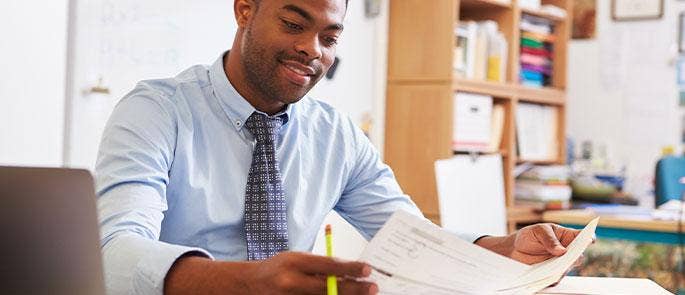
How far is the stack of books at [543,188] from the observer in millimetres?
4449

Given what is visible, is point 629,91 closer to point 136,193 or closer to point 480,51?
point 480,51

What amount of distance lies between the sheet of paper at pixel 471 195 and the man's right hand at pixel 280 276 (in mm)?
2087

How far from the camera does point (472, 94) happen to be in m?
4.17

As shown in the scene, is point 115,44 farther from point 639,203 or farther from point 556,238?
point 639,203

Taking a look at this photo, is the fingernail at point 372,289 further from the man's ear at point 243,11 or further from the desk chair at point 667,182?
the desk chair at point 667,182

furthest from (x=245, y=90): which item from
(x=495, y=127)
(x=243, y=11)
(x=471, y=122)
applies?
(x=495, y=127)

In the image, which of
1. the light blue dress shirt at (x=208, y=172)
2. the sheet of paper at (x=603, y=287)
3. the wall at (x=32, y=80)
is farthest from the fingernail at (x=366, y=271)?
the wall at (x=32, y=80)

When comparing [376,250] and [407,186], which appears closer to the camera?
[376,250]

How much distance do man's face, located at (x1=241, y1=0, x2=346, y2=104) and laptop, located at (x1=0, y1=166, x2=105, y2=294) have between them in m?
0.87

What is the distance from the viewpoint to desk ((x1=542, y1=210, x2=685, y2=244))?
3260mm

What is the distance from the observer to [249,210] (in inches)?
61.8

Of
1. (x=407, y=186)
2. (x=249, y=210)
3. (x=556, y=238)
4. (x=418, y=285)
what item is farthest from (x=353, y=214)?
(x=407, y=186)

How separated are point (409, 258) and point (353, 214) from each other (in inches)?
33.6

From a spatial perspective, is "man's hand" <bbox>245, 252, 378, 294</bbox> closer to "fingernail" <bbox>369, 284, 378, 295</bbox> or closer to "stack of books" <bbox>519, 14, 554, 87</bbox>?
"fingernail" <bbox>369, 284, 378, 295</bbox>
